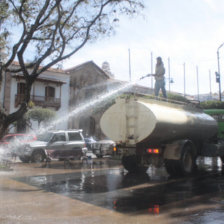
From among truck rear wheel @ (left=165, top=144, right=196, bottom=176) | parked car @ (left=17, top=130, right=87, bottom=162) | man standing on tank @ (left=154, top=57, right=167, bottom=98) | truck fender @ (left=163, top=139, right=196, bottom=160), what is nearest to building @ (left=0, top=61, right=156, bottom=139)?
parked car @ (left=17, top=130, right=87, bottom=162)

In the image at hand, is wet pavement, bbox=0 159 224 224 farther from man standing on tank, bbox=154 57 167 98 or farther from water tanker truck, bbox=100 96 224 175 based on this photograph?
man standing on tank, bbox=154 57 167 98

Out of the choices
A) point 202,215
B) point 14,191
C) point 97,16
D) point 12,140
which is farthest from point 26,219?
point 12,140

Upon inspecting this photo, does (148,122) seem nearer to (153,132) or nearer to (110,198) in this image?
(153,132)

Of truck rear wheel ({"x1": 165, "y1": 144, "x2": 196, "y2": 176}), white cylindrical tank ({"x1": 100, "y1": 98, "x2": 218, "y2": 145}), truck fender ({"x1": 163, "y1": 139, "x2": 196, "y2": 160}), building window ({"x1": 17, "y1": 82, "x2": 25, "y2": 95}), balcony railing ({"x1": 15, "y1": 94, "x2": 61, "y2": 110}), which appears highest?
building window ({"x1": 17, "y1": 82, "x2": 25, "y2": 95})

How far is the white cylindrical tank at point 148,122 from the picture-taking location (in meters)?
9.45

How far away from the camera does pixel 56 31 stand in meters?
12.8

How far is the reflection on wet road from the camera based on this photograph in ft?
21.2

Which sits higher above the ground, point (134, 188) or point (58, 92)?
point (58, 92)

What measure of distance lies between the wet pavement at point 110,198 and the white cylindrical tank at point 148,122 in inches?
56.9

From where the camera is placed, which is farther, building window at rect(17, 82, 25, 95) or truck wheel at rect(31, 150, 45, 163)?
building window at rect(17, 82, 25, 95)

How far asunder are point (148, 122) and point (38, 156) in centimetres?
731

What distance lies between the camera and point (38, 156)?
14586 mm

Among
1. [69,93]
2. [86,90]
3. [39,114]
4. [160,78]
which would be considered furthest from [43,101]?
[160,78]

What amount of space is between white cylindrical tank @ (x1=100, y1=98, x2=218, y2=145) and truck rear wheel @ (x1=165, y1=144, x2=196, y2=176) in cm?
52
